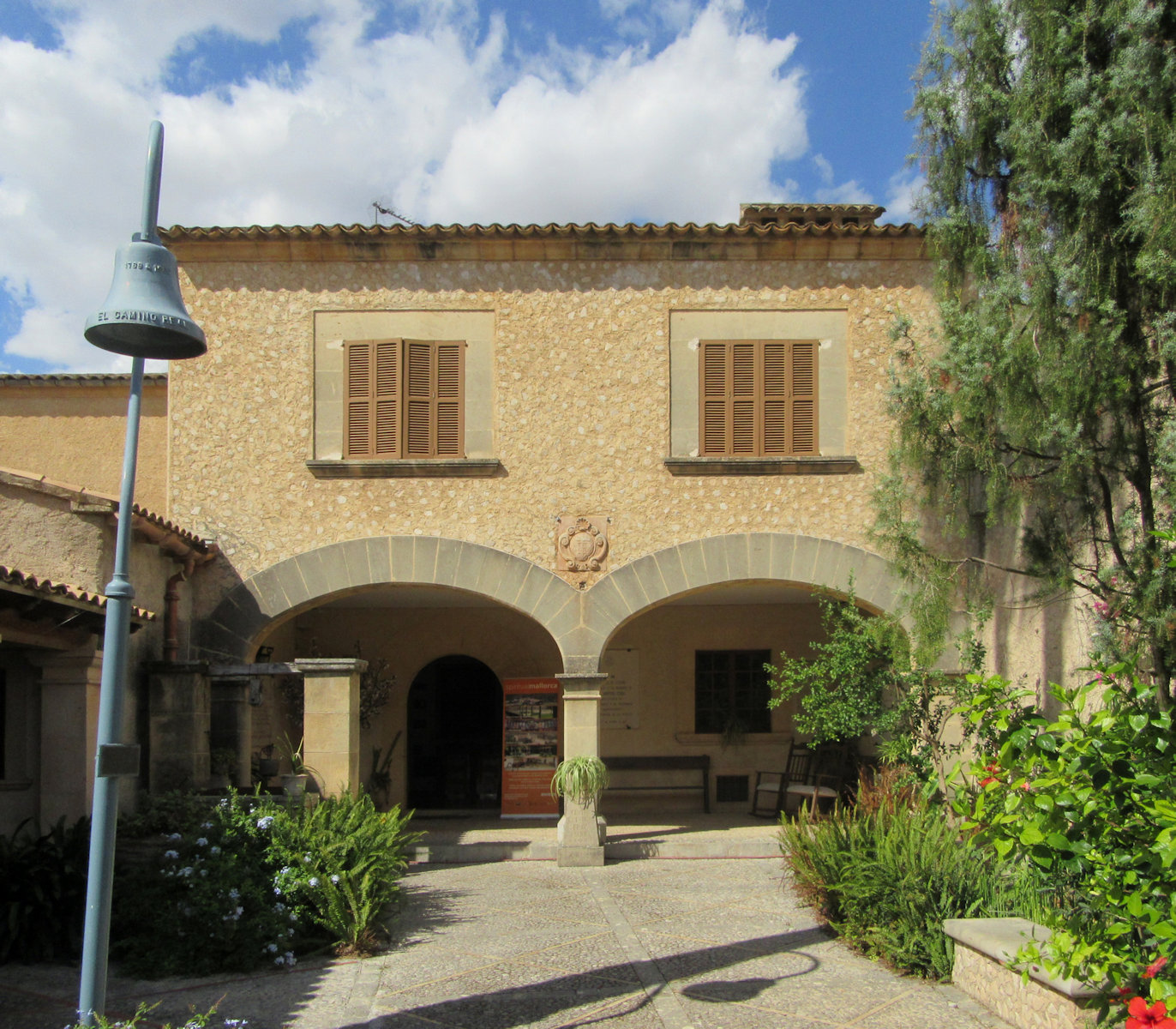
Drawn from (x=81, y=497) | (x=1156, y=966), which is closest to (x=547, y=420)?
(x=81, y=497)

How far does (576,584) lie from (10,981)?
19.6 ft

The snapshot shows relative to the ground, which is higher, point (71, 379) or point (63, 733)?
point (71, 379)

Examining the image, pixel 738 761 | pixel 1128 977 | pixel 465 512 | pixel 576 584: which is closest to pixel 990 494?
pixel 1128 977

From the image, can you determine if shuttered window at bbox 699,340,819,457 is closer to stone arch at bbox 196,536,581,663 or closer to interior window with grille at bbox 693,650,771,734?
stone arch at bbox 196,536,581,663

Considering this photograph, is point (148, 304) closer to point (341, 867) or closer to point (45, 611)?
point (45, 611)

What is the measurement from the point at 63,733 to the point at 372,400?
4.49 m

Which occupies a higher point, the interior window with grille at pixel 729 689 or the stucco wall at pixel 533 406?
the stucco wall at pixel 533 406

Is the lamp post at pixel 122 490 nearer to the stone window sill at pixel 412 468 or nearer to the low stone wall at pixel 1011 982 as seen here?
the low stone wall at pixel 1011 982

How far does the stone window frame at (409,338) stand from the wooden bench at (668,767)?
17.4 feet

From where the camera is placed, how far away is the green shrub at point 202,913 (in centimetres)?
696

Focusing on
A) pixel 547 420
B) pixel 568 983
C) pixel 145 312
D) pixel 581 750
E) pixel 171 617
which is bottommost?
pixel 568 983

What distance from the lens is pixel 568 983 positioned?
6.63m

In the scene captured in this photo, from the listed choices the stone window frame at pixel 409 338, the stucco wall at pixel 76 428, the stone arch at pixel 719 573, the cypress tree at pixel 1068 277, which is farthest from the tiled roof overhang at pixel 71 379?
the cypress tree at pixel 1068 277

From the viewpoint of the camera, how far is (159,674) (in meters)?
9.86
